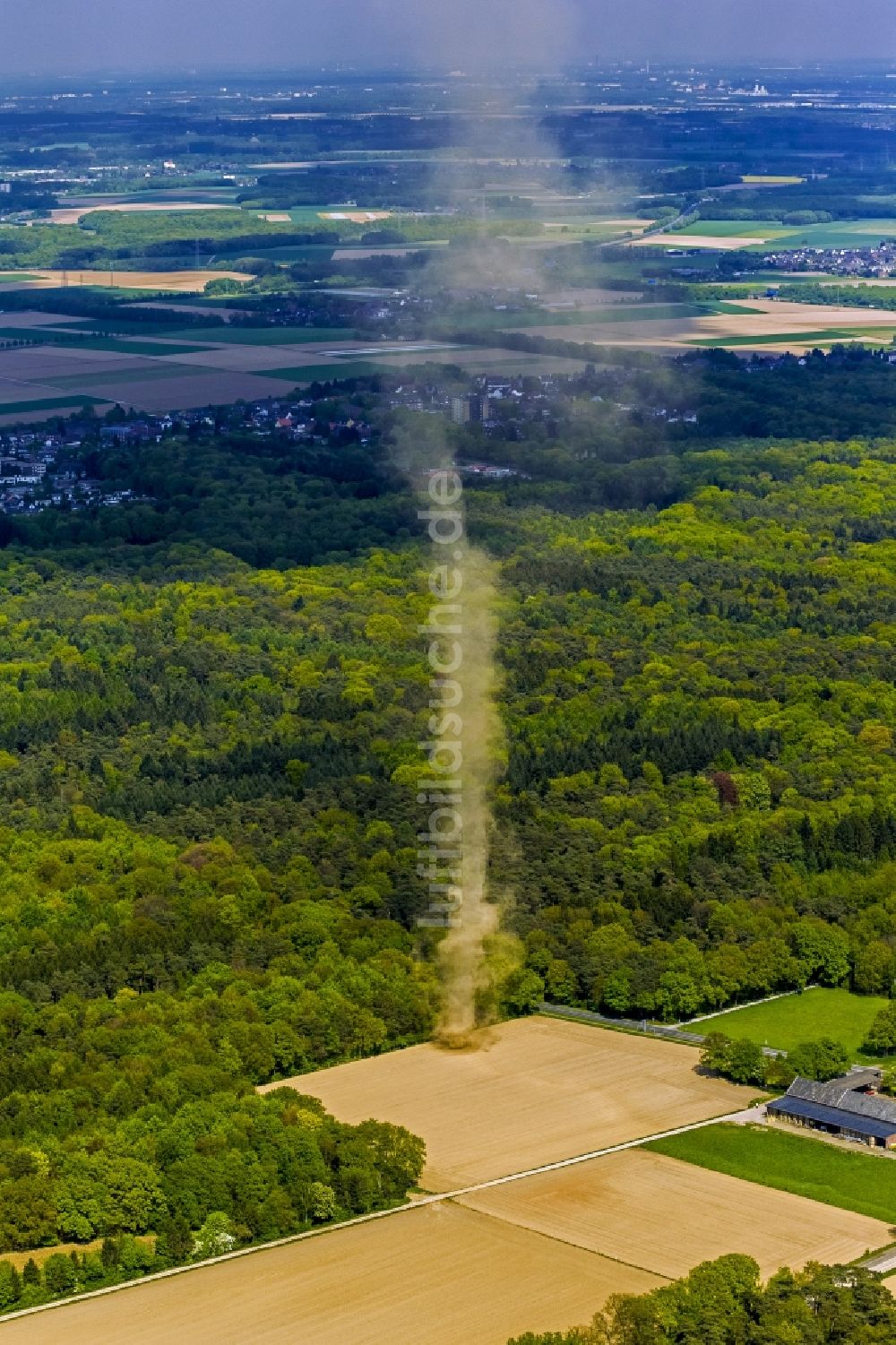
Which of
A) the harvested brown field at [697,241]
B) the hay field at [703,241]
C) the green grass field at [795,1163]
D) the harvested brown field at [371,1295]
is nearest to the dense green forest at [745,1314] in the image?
the harvested brown field at [371,1295]

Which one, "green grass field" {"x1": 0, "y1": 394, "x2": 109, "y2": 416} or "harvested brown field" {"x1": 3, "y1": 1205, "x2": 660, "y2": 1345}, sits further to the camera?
"green grass field" {"x1": 0, "y1": 394, "x2": 109, "y2": 416}

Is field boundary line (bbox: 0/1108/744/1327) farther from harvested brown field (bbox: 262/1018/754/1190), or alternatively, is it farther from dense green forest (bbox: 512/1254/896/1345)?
dense green forest (bbox: 512/1254/896/1345)

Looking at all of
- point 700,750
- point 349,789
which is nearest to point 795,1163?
point 349,789

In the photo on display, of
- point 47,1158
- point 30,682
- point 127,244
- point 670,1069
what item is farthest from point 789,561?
point 127,244

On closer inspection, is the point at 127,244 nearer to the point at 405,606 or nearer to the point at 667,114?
Answer: the point at 667,114

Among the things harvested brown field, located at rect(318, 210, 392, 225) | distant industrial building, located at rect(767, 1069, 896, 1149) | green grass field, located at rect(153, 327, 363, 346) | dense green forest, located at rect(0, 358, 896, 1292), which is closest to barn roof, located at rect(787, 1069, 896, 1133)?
distant industrial building, located at rect(767, 1069, 896, 1149)

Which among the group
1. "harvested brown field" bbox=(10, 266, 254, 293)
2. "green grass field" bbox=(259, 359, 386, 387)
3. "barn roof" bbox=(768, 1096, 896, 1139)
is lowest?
"barn roof" bbox=(768, 1096, 896, 1139)
